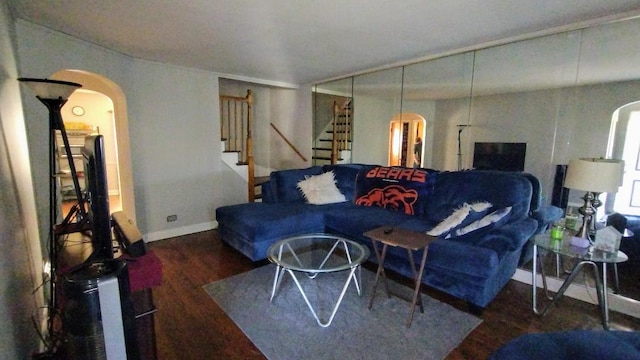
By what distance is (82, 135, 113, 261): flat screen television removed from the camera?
1267 mm

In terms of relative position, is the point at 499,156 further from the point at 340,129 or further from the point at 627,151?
the point at 340,129

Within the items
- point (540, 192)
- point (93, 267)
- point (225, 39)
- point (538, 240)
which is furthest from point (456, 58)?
point (93, 267)

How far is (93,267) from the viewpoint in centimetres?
116

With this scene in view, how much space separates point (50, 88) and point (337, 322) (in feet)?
7.44

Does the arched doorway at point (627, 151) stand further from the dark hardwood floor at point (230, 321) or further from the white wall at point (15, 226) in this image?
the white wall at point (15, 226)

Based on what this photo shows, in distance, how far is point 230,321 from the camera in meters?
2.07

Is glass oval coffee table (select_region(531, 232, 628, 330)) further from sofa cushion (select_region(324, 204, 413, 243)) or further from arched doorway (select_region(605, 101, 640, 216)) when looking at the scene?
sofa cushion (select_region(324, 204, 413, 243))

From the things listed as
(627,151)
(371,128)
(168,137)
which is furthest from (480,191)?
(168,137)

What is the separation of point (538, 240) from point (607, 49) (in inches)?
61.2

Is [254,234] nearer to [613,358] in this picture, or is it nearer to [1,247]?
[1,247]

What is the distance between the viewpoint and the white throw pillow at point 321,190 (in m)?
3.60

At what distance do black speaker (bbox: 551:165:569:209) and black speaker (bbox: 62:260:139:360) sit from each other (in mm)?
3256

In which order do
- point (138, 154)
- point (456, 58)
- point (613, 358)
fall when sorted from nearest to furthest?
point (613, 358)
point (456, 58)
point (138, 154)

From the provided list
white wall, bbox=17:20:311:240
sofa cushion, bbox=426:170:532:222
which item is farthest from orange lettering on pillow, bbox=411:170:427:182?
white wall, bbox=17:20:311:240
